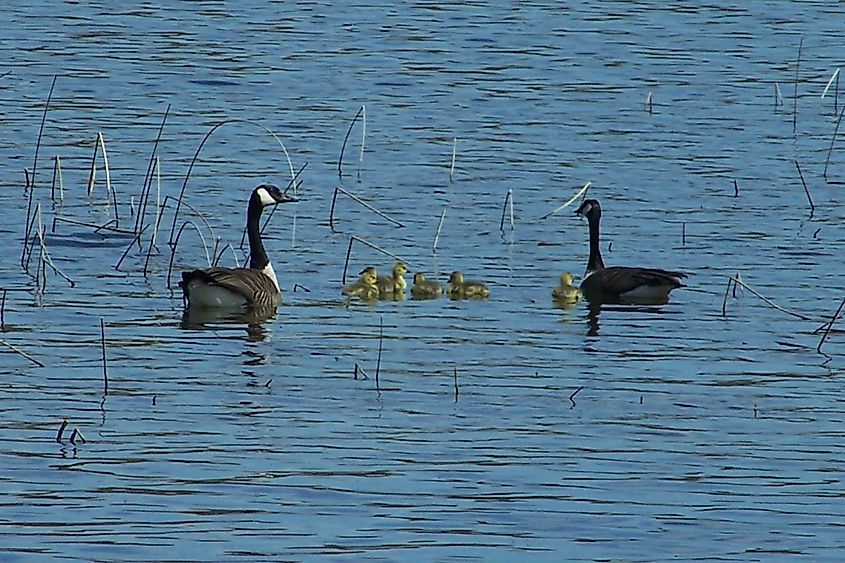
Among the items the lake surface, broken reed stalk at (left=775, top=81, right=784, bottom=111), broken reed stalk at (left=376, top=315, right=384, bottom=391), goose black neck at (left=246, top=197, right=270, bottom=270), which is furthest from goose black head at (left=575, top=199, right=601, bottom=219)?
broken reed stalk at (left=775, top=81, right=784, bottom=111)

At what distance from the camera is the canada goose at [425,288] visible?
1588 cm

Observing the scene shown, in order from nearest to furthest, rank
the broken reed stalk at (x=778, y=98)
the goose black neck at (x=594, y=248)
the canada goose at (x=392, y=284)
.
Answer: the canada goose at (x=392, y=284) < the goose black neck at (x=594, y=248) < the broken reed stalk at (x=778, y=98)

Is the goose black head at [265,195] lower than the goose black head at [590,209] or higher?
higher

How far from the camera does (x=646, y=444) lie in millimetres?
11352

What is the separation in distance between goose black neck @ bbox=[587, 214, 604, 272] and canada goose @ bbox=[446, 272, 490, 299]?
1.50m

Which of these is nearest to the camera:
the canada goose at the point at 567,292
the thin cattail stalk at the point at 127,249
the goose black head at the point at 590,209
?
the canada goose at the point at 567,292

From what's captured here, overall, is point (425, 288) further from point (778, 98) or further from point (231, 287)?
point (778, 98)

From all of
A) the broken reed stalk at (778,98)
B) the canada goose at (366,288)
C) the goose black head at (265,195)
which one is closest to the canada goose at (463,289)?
the canada goose at (366,288)

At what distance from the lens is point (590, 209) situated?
17.5m

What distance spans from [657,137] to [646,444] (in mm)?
12546

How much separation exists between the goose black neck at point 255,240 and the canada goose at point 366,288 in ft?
2.68

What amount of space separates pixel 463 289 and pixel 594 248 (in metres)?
1.88

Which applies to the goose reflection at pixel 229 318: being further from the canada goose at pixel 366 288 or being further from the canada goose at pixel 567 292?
the canada goose at pixel 567 292

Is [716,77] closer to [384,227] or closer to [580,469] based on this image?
[384,227]
